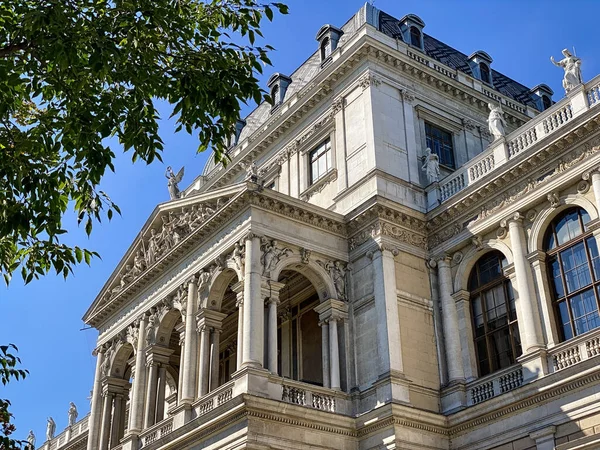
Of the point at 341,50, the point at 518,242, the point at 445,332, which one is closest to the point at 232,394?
the point at 445,332

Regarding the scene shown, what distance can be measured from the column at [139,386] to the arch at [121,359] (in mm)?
1665

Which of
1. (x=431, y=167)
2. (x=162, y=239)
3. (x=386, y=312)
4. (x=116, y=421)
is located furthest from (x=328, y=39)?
(x=116, y=421)

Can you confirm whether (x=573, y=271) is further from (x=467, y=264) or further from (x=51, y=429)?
(x=51, y=429)

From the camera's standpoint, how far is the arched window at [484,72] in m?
34.9

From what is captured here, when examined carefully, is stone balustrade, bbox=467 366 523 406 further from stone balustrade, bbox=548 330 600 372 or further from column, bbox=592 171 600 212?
column, bbox=592 171 600 212

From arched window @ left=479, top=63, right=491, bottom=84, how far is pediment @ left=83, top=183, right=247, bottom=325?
48.7 ft

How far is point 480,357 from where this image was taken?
928 inches

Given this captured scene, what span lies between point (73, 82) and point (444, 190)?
1582cm

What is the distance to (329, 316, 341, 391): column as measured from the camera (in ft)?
76.7

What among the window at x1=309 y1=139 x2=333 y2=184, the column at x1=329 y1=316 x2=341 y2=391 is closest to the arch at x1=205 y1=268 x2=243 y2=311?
the column at x1=329 y1=316 x2=341 y2=391

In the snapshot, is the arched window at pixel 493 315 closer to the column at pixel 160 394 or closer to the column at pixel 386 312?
the column at pixel 386 312

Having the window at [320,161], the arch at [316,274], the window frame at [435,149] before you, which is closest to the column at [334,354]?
the arch at [316,274]

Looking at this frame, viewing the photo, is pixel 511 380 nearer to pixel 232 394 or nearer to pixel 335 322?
pixel 335 322

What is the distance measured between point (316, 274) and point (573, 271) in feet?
24.6
